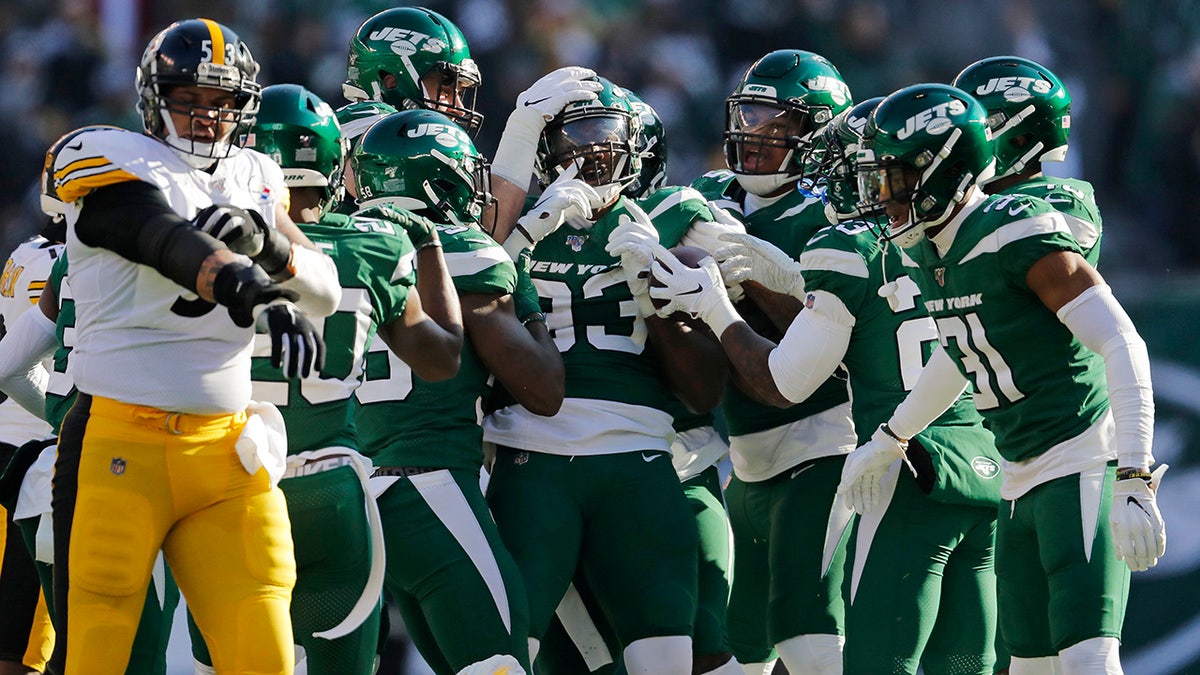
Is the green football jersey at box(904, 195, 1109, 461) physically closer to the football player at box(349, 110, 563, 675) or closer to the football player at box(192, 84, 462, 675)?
the football player at box(349, 110, 563, 675)

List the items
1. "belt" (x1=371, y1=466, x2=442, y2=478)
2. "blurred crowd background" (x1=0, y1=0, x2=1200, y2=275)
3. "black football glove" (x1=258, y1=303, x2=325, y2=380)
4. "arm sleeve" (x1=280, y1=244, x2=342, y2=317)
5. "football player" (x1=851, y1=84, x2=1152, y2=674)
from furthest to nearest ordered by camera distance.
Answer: "blurred crowd background" (x1=0, y1=0, x2=1200, y2=275)
"belt" (x1=371, y1=466, x2=442, y2=478)
"football player" (x1=851, y1=84, x2=1152, y2=674)
"arm sleeve" (x1=280, y1=244, x2=342, y2=317)
"black football glove" (x1=258, y1=303, x2=325, y2=380)

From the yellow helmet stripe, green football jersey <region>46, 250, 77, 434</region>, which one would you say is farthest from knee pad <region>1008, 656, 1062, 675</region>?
green football jersey <region>46, 250, 77, 434</region>

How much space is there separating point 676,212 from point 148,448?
2.00 metres

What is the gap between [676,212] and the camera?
4785mm

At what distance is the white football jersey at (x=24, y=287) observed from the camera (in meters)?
4.90

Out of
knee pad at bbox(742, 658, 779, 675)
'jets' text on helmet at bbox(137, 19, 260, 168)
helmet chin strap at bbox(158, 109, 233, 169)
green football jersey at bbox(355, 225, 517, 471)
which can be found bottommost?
knee pad at bbox(742, 658, 779, 675)

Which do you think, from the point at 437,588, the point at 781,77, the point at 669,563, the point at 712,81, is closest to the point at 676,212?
the point at 781,77

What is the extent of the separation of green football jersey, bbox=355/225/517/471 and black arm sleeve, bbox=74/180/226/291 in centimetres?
104

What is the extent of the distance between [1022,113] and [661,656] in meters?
1.82

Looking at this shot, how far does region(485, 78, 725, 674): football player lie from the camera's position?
4.20 m

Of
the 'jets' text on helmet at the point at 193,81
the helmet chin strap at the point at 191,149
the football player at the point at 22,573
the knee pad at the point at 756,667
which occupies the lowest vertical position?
the knee pad at the point at 756,667

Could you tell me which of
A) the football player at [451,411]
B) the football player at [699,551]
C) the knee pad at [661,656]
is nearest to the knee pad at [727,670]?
the football player at [699,551]

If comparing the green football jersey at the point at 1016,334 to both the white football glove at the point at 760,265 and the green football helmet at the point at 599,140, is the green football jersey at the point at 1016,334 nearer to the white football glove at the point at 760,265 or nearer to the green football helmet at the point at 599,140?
the white football glove at the point at 760,265

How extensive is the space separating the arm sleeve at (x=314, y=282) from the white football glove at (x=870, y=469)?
1617mm
